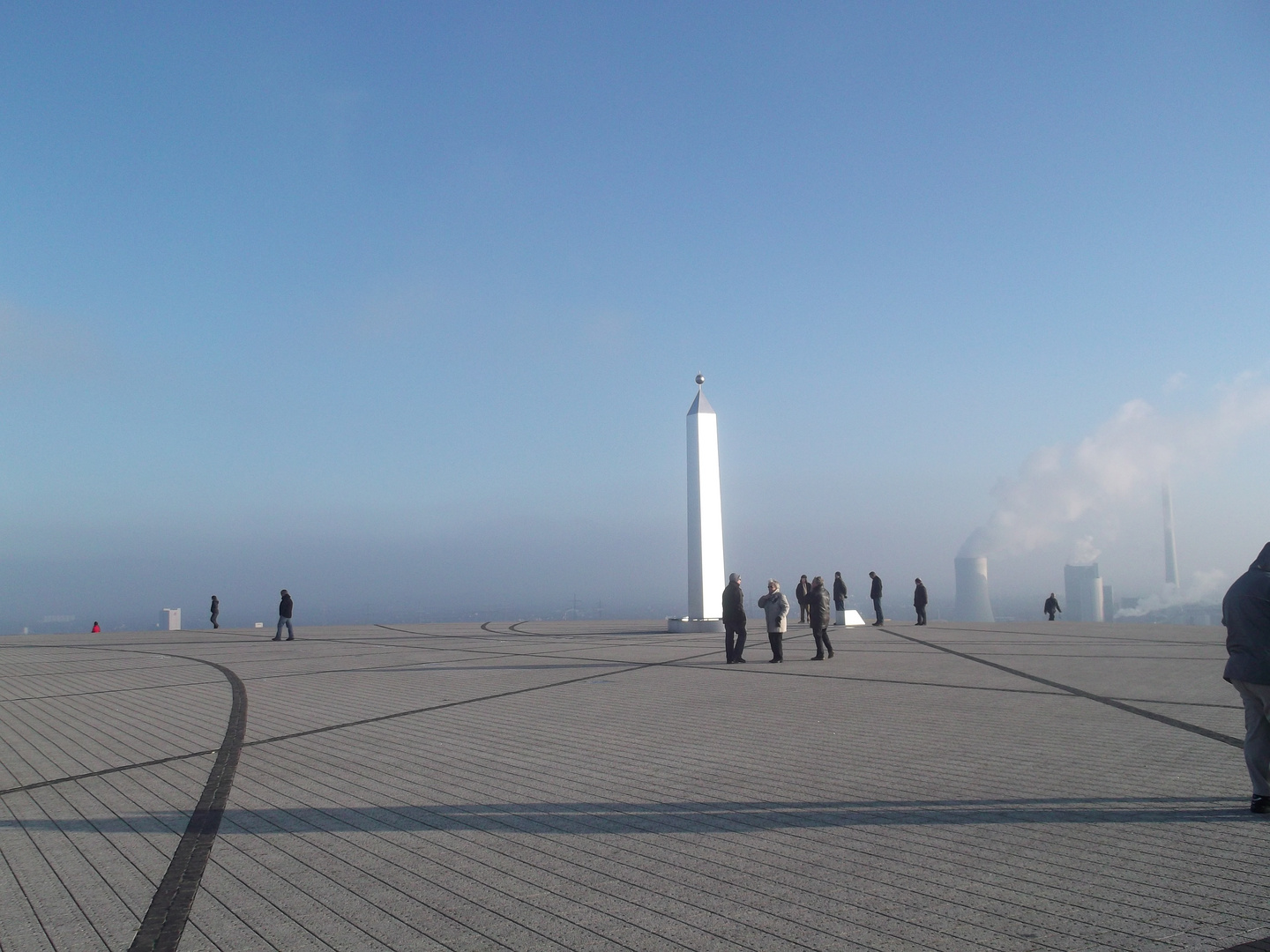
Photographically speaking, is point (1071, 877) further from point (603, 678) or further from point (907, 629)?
point (907, 629)

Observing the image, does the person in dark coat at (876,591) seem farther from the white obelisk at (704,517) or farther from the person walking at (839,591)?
the white obelisk at (704,517)

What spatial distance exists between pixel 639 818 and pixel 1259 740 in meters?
3.82

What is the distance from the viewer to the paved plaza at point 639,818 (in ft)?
12.6

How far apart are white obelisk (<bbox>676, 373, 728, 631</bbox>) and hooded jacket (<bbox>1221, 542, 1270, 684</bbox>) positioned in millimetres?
19299

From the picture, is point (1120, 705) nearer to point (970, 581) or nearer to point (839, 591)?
point (839, 591)

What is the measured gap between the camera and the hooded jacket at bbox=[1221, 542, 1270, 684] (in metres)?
5.31

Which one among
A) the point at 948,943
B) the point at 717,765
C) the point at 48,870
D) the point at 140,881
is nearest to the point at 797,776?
the point at 717,765

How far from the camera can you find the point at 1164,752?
7039 millimetres

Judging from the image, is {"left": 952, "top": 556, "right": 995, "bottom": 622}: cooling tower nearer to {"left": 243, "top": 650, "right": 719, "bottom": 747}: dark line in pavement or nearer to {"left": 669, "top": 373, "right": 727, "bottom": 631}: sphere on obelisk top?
{"left": 669, "top": 373, "right": 727, "bottom": 631}: sphere on obelisk top

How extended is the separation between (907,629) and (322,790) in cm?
2038

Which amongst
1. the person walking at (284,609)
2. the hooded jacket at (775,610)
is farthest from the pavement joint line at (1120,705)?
the person walking at (284,609)

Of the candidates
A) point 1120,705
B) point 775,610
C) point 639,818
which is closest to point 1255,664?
point 639,818

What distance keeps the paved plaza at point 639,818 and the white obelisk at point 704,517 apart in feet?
42.3

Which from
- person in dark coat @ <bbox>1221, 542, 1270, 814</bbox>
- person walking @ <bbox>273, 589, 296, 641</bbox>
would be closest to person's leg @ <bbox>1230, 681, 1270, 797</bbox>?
person in dark coat @ <bbox>1221, 542, 1270, 814</bbox>
